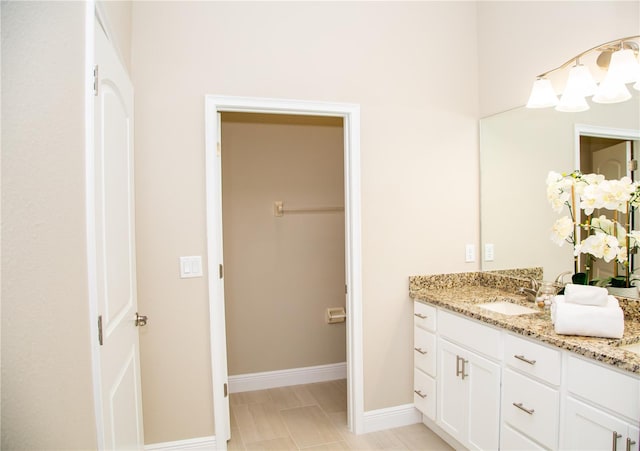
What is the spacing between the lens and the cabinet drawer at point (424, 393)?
7.89 ft

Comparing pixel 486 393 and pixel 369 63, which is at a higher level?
pixel 369 63

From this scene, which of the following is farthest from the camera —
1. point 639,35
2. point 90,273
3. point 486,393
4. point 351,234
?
point 351,234

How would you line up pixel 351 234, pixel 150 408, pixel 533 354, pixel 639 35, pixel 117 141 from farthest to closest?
1. pixel 351 234
2. pixel 150 408
3. pixel 639 35
4. pixel 533 354
5. pixel 117 141

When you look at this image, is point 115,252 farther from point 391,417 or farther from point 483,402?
point 391,417

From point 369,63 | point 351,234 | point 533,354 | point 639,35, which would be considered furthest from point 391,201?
point 639,35

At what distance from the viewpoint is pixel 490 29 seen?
2611 mm

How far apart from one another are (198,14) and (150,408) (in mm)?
2178

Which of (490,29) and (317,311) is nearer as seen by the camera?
(490,29)

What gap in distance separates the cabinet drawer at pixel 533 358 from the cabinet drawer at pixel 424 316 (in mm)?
567

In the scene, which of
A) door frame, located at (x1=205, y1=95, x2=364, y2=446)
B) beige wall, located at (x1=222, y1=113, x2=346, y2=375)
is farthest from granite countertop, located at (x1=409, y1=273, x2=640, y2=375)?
beige wall, located at (x1=222, y1=113, x2=346, y2=375)

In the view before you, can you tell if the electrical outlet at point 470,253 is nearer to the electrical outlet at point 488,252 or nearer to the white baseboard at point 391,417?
the electrical outlet at point 488,252

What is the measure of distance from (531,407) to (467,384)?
0.42 metres

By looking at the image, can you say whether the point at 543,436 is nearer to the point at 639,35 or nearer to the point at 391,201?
the point at 391,201

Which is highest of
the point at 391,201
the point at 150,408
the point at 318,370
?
the point at 391,201
